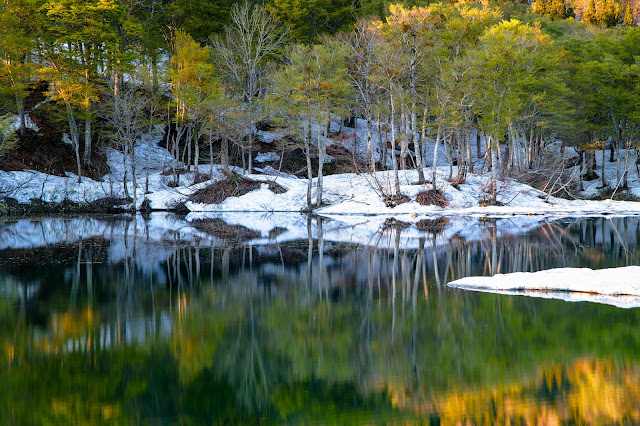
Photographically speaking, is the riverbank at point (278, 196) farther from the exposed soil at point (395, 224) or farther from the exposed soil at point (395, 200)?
the exposed soil at point (395, 224)

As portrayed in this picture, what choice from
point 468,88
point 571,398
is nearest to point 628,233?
point 468,88

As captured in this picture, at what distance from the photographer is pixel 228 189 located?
3744 cm

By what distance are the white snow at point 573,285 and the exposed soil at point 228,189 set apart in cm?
2619

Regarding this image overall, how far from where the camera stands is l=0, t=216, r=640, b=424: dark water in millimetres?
6062

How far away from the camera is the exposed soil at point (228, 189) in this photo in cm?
3706

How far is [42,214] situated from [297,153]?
20.6m

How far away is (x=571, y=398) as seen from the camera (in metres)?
6.19

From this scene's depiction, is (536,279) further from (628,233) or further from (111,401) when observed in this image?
(628,233)

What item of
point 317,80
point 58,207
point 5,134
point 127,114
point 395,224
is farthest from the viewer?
point 58,207

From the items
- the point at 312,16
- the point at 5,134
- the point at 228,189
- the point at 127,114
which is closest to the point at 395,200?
the point at 228,189

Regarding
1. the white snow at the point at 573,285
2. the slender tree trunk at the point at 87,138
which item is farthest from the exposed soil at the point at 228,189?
the white snow at the point at 573,285

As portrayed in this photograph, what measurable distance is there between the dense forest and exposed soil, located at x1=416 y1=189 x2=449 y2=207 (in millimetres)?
1771

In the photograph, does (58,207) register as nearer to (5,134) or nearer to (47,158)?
(47,158)

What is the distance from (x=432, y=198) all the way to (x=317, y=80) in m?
9.65
